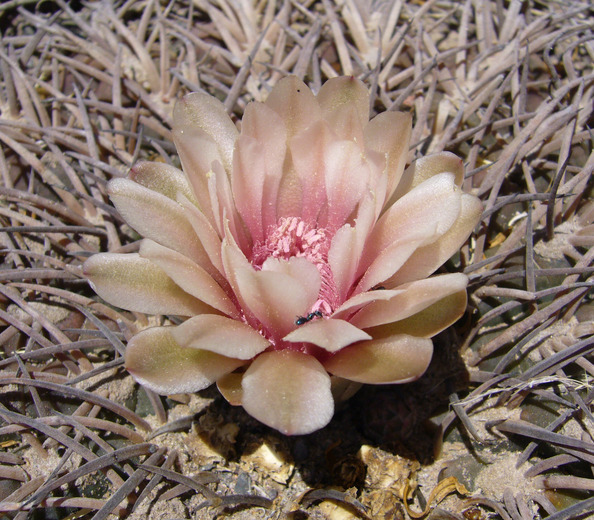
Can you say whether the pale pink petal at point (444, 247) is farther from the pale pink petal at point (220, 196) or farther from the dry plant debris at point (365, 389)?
the pale pink petal at point (220, 196)

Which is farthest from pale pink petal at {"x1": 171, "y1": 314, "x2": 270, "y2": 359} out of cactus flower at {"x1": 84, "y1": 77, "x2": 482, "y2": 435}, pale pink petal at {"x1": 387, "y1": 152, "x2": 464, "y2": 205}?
pale pink petal at {"x1": 387, "y1": 152, "x2": 464, "y2": 205}

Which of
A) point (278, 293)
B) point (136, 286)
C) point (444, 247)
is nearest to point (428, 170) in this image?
point (444, 247)

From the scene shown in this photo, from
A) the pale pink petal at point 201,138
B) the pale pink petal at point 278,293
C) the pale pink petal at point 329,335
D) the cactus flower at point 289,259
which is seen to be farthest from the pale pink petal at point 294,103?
the pale pink petal at point 329,335

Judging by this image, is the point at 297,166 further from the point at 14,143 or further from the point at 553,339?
the point at 14,143

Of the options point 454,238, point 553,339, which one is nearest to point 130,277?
point 454,238

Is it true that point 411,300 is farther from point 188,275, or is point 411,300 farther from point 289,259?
point 188,275

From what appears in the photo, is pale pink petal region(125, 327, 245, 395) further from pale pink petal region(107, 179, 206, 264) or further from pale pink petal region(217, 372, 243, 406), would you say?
pale pink petal region(107, 179, 206, 264)

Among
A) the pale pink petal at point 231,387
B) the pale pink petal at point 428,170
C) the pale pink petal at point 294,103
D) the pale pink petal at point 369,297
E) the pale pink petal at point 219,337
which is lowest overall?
the pale pink petal at point 231,387
